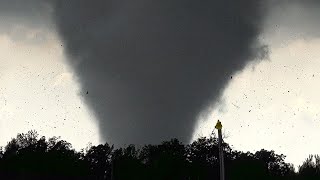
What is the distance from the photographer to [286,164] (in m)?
174

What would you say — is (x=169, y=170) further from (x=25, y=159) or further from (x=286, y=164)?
(x=286, y=164)

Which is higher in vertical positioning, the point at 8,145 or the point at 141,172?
the point at 8,145

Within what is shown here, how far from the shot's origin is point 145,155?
554 feet

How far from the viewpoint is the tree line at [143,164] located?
405 ft

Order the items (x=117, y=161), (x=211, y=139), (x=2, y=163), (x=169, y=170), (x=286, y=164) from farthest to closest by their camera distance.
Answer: (x=286, y=164) < (x=211, y=139) < (x=117, y=161) < (x=169, y=170) < (x=2, y=163)

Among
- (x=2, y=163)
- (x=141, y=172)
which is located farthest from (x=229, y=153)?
(x=2, y=163)

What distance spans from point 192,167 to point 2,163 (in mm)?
53478

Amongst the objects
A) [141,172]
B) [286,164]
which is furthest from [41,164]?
[286,164]

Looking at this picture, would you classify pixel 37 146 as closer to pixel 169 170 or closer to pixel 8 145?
pixel 8 145

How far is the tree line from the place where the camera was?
4860 inches

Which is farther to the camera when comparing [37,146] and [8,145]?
[8,145]

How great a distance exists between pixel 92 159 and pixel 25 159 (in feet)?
160

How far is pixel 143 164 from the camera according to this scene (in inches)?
5684

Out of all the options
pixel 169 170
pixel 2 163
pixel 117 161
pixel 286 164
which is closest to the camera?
pixel 2 163
